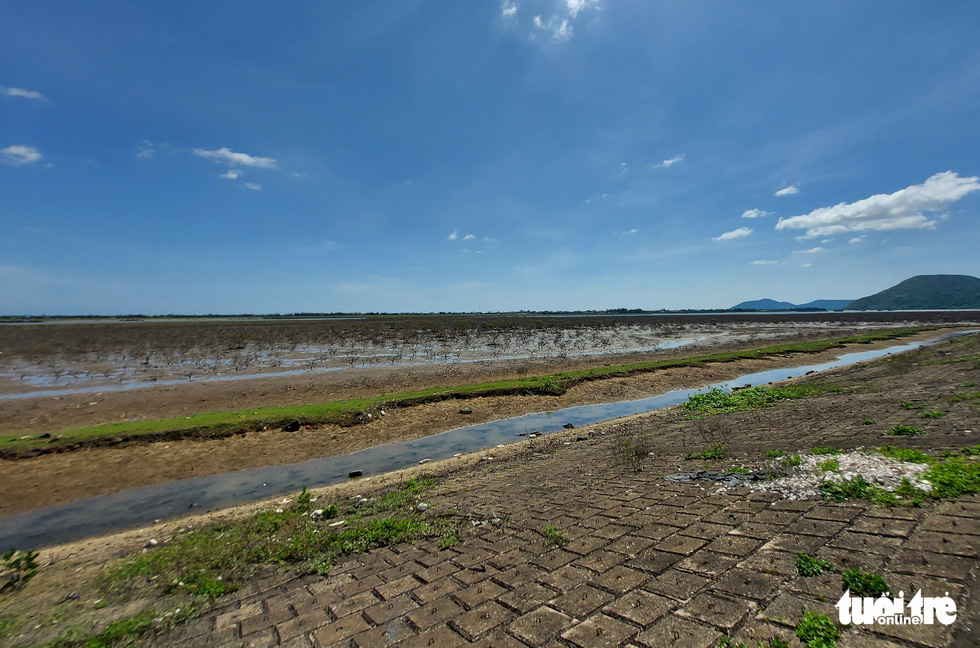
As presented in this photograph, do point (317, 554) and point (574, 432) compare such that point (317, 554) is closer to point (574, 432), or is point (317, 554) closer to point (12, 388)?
point (574, 432)

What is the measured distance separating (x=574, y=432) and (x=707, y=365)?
18.6 meters

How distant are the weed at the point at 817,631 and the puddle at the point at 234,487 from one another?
10.7 metres

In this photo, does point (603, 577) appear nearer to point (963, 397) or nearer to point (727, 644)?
point (727, 644)

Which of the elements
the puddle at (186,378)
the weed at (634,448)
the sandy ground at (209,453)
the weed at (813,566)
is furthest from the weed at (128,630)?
the puddle at (186,378)

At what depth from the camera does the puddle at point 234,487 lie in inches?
367

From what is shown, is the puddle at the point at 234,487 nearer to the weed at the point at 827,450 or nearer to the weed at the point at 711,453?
the weed at the point at 711,453

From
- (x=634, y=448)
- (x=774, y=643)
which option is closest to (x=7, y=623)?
(x=774, y=643)

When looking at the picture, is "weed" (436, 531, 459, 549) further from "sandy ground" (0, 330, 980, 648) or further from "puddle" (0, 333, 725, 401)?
"puddle" (0, 333, 725, 401)

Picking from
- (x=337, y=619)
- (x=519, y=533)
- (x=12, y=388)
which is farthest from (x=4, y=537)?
(x=12, y=388)

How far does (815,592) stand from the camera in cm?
367

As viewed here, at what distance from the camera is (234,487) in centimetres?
1135

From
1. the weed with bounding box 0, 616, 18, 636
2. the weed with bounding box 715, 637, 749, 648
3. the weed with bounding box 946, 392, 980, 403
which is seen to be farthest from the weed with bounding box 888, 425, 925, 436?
the weed with bounding box 0, 616, 18, 636

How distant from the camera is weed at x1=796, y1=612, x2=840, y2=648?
3.03m

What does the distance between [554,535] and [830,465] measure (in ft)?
15.9
